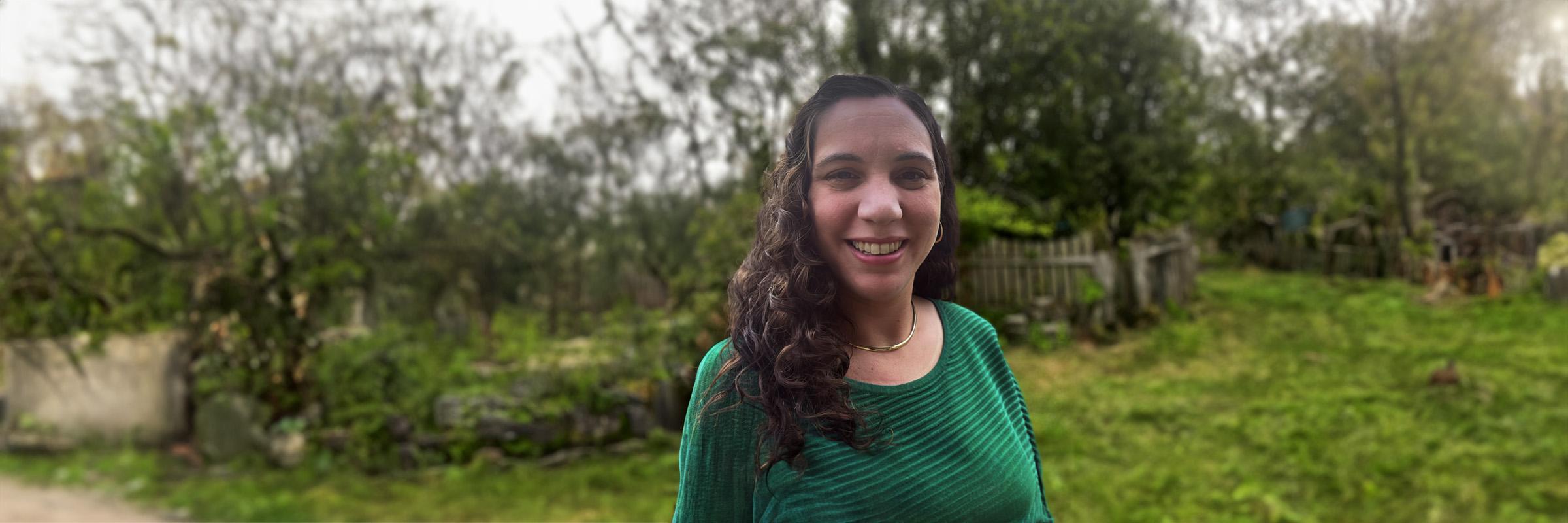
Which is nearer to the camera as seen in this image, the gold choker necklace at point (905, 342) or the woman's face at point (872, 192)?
the woman's face at point (872, 192)

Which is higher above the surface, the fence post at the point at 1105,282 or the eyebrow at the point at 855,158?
the eyebrow at the point at 855,158

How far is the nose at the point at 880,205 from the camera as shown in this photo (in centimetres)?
135

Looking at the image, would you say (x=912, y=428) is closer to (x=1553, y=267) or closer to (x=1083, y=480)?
(x=1083, y=480)

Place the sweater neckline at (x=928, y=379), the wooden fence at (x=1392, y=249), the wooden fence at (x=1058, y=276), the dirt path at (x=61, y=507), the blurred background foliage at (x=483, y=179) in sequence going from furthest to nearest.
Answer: the wooden fence at (x=1392, y=249) → the wooden fence at (x=1058, y=276) → the blurred background foliage at (x=483, y=179) → the dirt path at (x=61, y=507) → the sweater neckline at (x=928, y=379)

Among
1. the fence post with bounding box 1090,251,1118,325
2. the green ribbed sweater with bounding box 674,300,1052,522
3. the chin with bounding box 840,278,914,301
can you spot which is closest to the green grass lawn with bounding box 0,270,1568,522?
the fence post with bounding box 1090,251,1118,325

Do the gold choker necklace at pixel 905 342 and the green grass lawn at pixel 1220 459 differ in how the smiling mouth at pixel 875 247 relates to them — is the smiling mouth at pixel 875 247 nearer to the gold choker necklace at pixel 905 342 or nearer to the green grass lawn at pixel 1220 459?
the gold choker necklace at pixel 905 342

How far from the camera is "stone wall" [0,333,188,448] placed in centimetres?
834

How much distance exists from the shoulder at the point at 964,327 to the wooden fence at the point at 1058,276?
9513 millimetres

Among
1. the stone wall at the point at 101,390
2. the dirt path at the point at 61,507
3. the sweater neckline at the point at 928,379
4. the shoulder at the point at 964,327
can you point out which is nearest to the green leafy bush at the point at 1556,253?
the shoulder at the point at 964,327

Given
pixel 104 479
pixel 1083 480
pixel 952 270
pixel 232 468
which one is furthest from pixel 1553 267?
pixel 104 479

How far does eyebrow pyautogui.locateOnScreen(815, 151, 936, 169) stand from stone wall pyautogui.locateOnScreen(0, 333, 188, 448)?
914 centimetres

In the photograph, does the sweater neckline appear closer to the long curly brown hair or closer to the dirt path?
the long curly brown hair

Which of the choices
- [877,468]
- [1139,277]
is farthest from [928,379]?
[1139,277]

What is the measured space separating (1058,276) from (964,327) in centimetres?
1039
